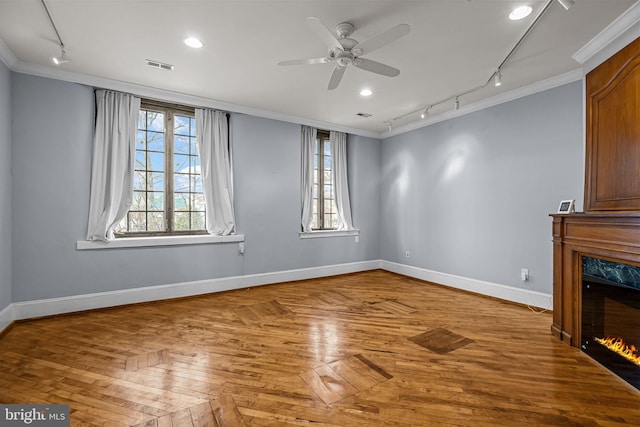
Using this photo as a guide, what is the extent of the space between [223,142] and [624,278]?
4.80 metres

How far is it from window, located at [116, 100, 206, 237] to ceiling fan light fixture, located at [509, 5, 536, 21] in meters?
4.07

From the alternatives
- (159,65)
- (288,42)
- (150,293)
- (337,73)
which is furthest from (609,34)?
(150,293)

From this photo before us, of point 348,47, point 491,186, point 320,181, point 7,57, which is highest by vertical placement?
point 7,57

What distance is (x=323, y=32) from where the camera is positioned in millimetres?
2207

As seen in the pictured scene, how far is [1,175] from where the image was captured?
9.82 ft

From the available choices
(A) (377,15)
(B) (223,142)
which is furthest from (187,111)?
(A) (377,15)

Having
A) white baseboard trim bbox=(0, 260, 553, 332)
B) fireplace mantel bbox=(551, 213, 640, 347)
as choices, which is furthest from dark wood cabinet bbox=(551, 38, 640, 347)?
white baseboard trim bbox=(0, 260, 553, 332)

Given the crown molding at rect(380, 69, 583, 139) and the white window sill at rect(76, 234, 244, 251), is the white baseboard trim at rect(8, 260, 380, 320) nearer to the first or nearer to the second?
the white window sill at rect(76, 234, 244, 251)

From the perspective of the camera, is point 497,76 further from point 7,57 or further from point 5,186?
point 5,186

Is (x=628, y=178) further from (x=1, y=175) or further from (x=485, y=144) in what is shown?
(x=1, y=175)

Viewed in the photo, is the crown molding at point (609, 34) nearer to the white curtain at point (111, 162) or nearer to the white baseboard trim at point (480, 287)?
the white baseboard trim at point (480, 287)

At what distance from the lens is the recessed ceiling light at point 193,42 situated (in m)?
2.78

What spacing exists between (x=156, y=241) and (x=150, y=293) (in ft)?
2.35

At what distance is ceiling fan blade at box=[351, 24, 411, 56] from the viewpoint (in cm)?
208
